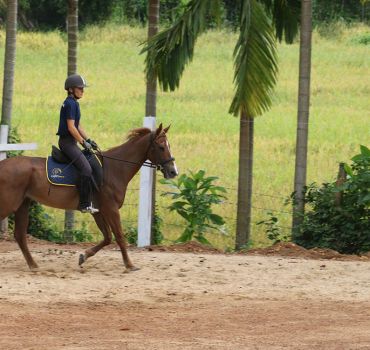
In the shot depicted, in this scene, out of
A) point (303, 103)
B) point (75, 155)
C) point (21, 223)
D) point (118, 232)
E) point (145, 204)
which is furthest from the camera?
point (303, 103)

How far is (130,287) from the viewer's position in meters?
13.1

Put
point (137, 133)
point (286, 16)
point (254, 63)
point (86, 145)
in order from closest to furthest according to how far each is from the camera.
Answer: point (86, 145)
point (137, 133)
point (254, 63)
point (286, 16)

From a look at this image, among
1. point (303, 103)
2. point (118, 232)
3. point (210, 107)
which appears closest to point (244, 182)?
point (303, 103)

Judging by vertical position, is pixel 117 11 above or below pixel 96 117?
above

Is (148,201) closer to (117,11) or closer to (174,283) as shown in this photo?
(174,283)

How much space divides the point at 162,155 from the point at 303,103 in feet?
12.3

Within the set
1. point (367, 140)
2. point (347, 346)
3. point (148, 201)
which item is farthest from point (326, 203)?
point (367, 140)

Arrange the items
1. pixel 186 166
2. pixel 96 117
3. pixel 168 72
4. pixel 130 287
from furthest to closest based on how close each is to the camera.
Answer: pixel 96 117, pixel 186 166, pixel 168 72, pixel 130 287

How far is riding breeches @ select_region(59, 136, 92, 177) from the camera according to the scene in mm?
13992

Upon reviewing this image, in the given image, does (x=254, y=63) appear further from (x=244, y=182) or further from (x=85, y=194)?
(x=85, y=194)

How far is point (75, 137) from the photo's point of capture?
545 inches

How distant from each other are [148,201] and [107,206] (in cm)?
252

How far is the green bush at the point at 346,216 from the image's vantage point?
53.6 feet

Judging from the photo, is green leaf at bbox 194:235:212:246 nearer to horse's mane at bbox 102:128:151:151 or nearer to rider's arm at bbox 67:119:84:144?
horse's mane at bbox 102:128:151:151
